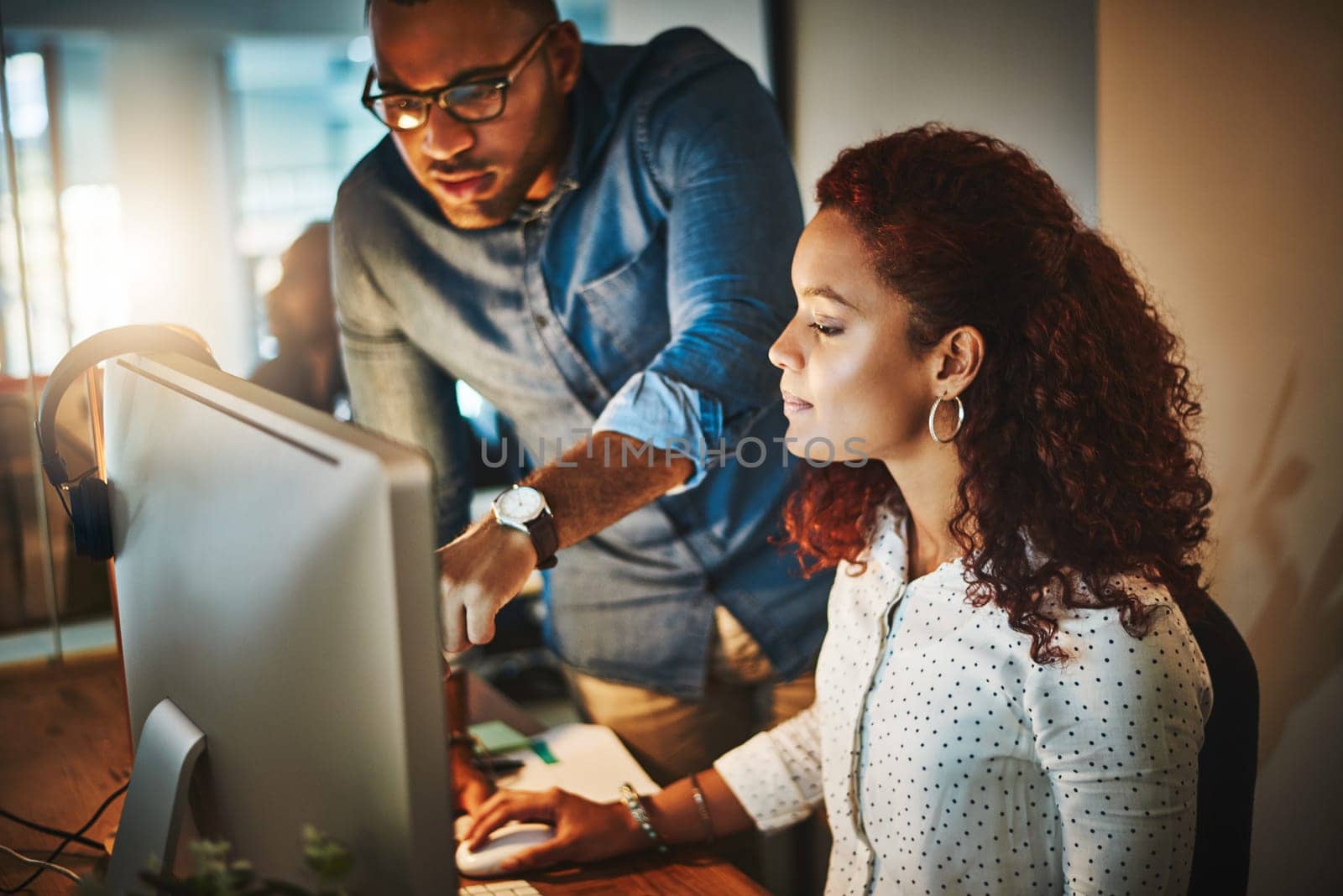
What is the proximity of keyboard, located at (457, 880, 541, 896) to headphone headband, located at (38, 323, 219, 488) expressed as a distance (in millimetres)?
579

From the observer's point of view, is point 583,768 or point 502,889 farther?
point 583,768

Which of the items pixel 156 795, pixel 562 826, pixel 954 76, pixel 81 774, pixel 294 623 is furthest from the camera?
pixel 954 76

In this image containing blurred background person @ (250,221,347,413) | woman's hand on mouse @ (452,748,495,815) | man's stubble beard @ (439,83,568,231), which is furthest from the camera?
blurred background person @ (250,221,347,413)

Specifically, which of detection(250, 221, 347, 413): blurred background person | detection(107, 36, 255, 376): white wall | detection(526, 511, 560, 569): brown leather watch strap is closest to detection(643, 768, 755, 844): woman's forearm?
detection(526, 511, 560, 569): brown leather watch strap

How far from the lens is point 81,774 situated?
1390 millimetres

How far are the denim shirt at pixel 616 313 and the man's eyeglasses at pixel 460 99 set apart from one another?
0.17 metres

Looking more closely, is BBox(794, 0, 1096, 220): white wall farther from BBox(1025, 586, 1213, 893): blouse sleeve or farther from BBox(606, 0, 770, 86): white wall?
BBox(1025, 586, 1213, 893): blouse sleeve

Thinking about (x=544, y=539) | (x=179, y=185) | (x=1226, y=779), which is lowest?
(x=1226, y=779)

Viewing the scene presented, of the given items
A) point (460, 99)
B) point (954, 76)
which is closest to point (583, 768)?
point (460, 99)

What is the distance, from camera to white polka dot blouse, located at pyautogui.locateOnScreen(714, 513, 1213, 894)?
95 centimetres

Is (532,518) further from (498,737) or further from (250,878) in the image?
(498,737)

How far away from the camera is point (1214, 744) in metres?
1.00

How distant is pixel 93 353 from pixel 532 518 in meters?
0.46

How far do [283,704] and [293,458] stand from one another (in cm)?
16
